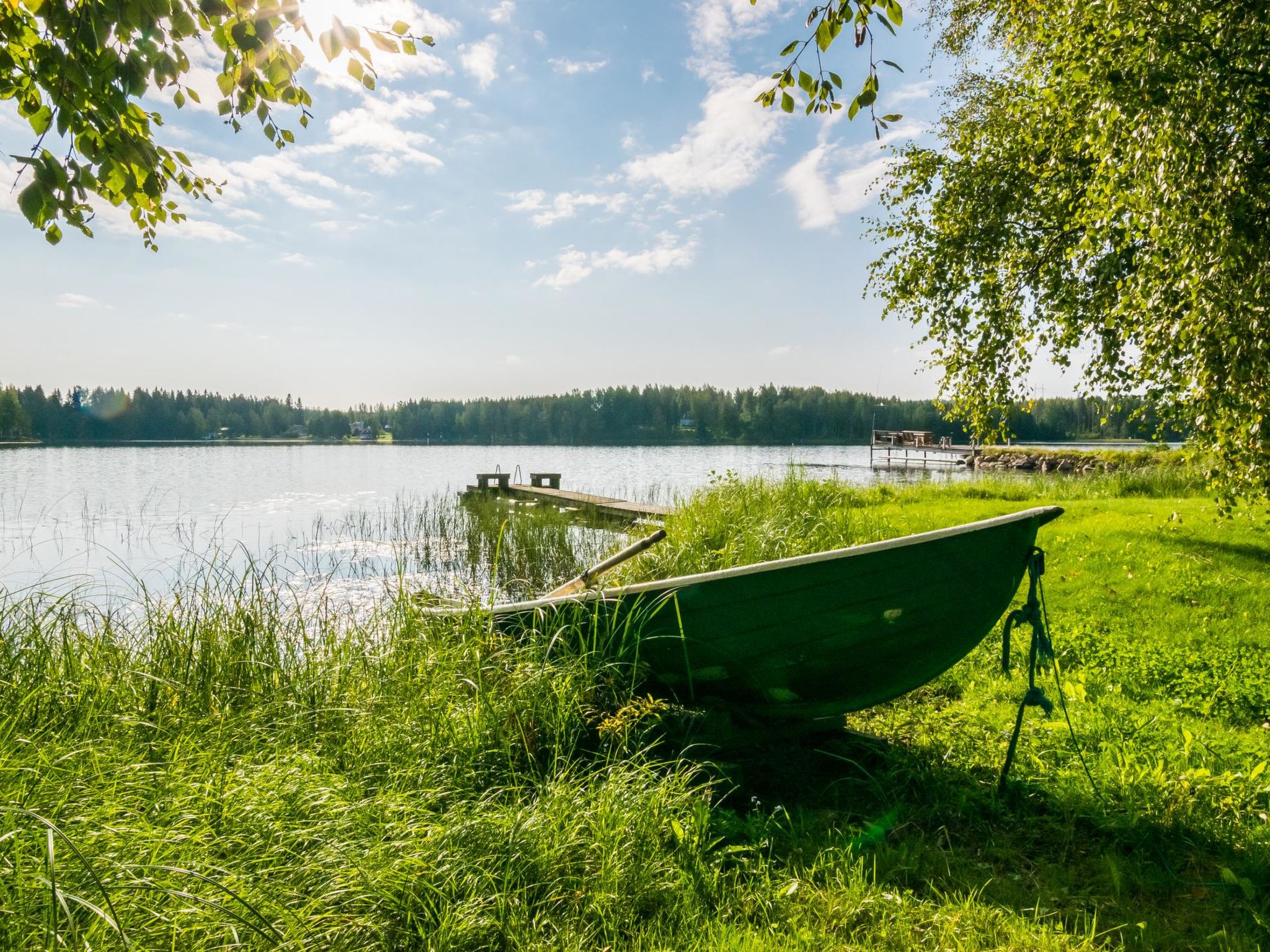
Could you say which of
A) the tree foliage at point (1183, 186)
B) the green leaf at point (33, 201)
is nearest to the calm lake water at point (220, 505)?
the green leaf at point (33, 201)

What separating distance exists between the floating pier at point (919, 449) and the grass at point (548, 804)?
127ft

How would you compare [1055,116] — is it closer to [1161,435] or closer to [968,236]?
[968,236]

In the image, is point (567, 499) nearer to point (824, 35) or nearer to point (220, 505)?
point (220, 505)

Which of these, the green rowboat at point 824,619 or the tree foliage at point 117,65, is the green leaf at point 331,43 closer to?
the tree foliage at point 117,65

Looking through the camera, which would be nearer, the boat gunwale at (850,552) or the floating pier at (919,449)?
the boat gunwale at (850,552)

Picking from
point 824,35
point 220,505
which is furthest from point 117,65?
point 220,505

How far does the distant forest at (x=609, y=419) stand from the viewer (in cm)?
6944

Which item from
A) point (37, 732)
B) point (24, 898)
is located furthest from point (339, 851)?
point (37, 732)

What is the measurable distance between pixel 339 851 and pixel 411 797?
20.1 inches

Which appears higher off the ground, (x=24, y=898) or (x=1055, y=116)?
(x=1055, y=116)

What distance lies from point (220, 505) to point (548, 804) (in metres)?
17.7

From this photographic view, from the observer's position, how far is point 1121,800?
2.81 metres

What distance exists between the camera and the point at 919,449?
44938mm

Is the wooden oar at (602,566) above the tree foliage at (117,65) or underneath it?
underneath
